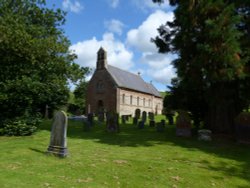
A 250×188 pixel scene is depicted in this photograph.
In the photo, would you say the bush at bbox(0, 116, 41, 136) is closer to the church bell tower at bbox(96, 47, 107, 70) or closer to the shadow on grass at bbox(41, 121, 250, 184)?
the shadow on grass at bbox(41, 121, 250, 184)

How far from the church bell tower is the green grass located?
106ft

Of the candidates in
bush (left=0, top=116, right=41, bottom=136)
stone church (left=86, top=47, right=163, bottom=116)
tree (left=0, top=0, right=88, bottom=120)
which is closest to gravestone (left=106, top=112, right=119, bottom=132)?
tree (left=0, top=0, right=88, bottom=120)

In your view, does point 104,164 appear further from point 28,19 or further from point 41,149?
point 28,19

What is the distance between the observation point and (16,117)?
14500 mm

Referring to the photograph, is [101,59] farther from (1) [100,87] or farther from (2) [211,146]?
(2) [211,146]

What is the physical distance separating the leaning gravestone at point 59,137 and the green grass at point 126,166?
11.8 inches

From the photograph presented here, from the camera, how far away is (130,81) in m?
49.1

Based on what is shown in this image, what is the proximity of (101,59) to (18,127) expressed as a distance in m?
31.8

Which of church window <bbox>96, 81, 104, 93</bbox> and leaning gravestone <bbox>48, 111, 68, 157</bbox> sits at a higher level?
church window <bbox>96, 81, 104, 93</bbox>

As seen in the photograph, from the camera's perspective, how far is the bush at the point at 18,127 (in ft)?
46.2

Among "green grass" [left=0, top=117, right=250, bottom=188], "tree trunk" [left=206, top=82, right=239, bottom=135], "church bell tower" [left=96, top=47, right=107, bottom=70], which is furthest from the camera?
"church bell tower" [left=96, top=47, right=107, bottom=70]

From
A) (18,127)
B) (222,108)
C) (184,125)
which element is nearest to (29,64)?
(18,127)

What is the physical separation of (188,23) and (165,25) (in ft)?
14.8

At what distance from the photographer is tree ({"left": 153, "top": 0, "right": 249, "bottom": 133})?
1267 centimetres
